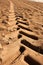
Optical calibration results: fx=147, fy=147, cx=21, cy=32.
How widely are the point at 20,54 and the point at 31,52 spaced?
0.22 m

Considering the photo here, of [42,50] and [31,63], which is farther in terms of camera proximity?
[42,50]

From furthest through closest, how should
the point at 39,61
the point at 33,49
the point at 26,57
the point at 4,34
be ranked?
the point at 4,34 < the point at 33,49 < the point at 26,57 < the point at 39,61

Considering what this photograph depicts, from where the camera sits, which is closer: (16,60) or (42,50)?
(16,60)

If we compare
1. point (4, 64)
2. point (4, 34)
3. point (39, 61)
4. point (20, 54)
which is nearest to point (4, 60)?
point (4, 64)

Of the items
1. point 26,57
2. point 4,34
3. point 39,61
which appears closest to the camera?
point 39,61

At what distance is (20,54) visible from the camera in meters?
2.80

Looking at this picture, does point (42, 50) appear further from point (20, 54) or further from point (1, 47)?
point (1, 47)

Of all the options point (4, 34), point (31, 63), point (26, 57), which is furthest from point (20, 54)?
point (4, 34)

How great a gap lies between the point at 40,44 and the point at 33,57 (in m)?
0.46

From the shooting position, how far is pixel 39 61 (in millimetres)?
2465

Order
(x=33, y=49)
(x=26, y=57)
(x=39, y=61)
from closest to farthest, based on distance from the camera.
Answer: (x=39, y=61) < (x=26, y=57) < (x=33, y=49)

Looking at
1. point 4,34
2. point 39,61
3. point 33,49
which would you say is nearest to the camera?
point 39,61

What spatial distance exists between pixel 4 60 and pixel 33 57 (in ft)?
1.68

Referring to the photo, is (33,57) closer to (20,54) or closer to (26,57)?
(26,57)
